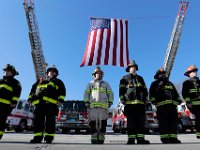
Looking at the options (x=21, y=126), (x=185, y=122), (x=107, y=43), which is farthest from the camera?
(x=185, y=122)

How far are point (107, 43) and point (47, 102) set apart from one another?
22.4 feet

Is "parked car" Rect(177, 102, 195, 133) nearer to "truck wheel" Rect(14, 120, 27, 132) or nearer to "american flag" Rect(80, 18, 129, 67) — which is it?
"american flag" Rect(80, 18, 129, 67)

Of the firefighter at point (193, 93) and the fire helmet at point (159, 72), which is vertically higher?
the fire helmet at point (159, 72)

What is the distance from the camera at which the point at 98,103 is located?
7.81m

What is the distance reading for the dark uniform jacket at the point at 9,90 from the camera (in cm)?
765

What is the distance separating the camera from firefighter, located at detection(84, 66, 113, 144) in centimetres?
772

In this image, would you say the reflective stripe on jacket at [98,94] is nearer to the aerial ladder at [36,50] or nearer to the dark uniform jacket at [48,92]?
the dark uniform jacket at [48,92]

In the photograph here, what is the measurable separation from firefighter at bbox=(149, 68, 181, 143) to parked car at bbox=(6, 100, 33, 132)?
37.0 ft

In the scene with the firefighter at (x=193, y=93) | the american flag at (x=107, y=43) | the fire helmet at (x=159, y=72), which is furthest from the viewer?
the american flag at (x=107, y=43)

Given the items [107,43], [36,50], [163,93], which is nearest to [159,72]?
[163,93]

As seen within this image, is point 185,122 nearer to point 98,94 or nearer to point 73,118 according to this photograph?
point 73,118

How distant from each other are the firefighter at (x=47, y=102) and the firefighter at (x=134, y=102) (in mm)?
1422

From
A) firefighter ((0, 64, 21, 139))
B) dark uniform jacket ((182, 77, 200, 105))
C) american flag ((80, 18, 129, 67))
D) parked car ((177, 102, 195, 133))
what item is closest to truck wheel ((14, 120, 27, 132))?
american flag ((80, 18, 129, 67))

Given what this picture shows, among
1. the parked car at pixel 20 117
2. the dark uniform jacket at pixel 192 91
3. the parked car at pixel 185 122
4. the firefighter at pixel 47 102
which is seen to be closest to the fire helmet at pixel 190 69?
the dark uniform jacket at pixel 192 91
